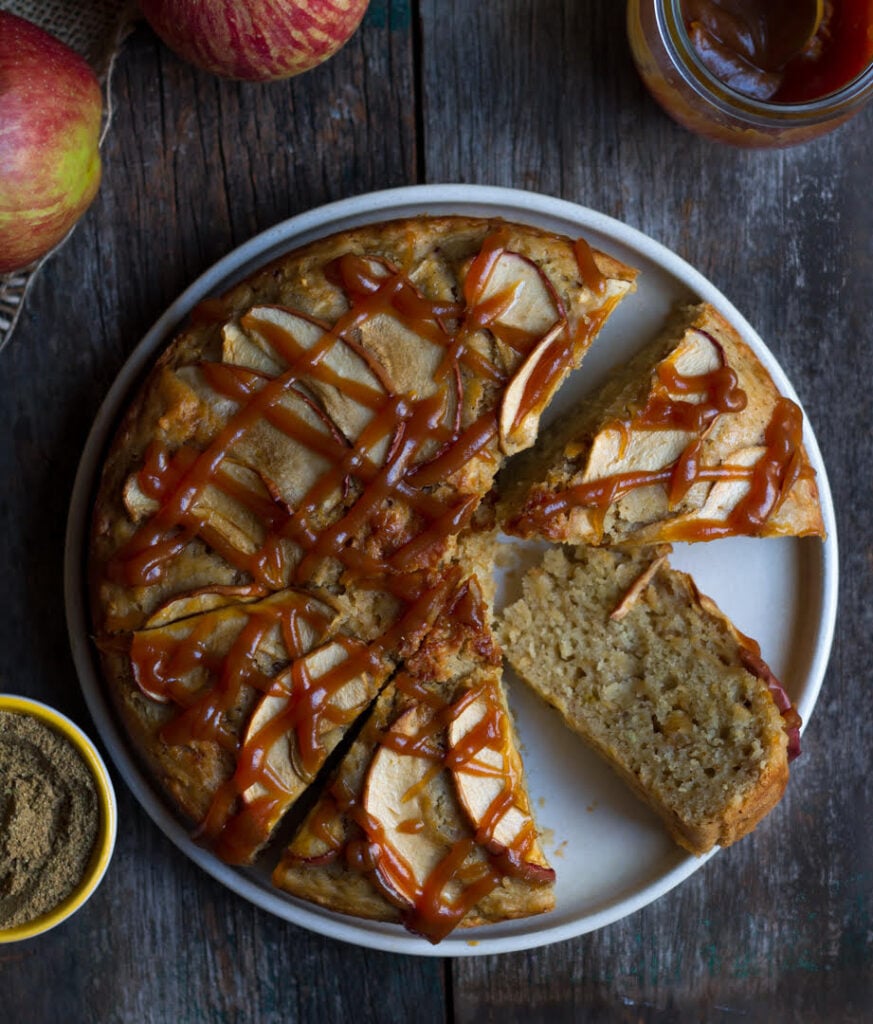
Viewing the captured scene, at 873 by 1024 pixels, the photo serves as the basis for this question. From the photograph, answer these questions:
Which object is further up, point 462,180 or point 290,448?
point 462,180

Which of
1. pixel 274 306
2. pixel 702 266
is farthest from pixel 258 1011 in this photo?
pixel 702 266

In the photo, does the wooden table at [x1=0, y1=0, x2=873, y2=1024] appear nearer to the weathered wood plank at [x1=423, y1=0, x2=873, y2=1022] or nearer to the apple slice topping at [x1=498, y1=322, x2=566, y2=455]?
the weathered wood plank at [x1=423, y1=0, x2=873, y2=1022]

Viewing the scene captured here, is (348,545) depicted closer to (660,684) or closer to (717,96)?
(660,684)

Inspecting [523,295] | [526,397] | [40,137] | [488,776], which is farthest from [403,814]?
[40,137]

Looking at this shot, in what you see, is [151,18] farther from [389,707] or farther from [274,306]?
[389,707]

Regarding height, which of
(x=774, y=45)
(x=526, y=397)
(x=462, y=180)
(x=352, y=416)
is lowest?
(x=352, y=416)

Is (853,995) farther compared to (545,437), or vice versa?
(853,995)

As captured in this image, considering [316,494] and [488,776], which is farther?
[488,776]
